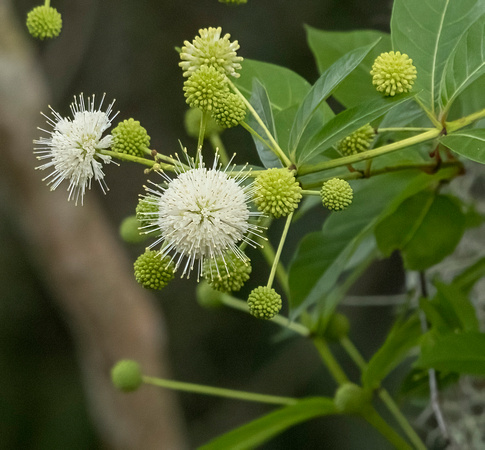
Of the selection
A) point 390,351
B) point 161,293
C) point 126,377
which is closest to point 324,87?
point 390,351

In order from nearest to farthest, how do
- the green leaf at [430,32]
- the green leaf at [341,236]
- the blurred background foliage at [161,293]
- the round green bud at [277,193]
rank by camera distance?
the round green bud at [277,193], the green leaf at [430,32], the green leaf at [341,236], the blurred background foliage at [161,293]

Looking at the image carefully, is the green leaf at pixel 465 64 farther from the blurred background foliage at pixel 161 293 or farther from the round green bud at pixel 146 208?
the blurred background foliage at pixel 161 293

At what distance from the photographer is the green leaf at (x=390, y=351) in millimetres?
771

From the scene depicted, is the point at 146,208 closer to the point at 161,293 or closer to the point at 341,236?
the point at 341,236

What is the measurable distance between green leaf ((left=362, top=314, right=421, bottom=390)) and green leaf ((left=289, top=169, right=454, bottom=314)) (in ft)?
0.39

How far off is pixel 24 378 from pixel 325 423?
124 centimetres

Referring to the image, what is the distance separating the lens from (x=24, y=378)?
2385mm

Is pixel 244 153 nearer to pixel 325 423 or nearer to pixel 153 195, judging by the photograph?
pixel 325 423

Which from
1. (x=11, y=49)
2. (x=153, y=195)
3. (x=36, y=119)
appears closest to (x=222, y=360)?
(x=36, y=119)

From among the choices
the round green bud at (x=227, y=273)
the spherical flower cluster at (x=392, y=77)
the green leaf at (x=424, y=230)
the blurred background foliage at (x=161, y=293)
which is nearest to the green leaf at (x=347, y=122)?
the spherical flower cluster at (x=392, y=77)

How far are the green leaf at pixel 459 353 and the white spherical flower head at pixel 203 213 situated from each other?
10.8 inches

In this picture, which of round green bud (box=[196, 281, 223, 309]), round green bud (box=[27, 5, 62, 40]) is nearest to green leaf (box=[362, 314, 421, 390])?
round green bud (box=[196, 281, 223, 309])

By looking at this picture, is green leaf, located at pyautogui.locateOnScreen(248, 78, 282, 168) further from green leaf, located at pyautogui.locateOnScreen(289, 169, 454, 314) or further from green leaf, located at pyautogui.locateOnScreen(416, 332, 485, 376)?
green leaf, located at pyautogui.locateOnScreen(416, 332, 485, 376)

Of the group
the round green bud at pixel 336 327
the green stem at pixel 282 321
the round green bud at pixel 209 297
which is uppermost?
the round green bud at pixel 209 297
